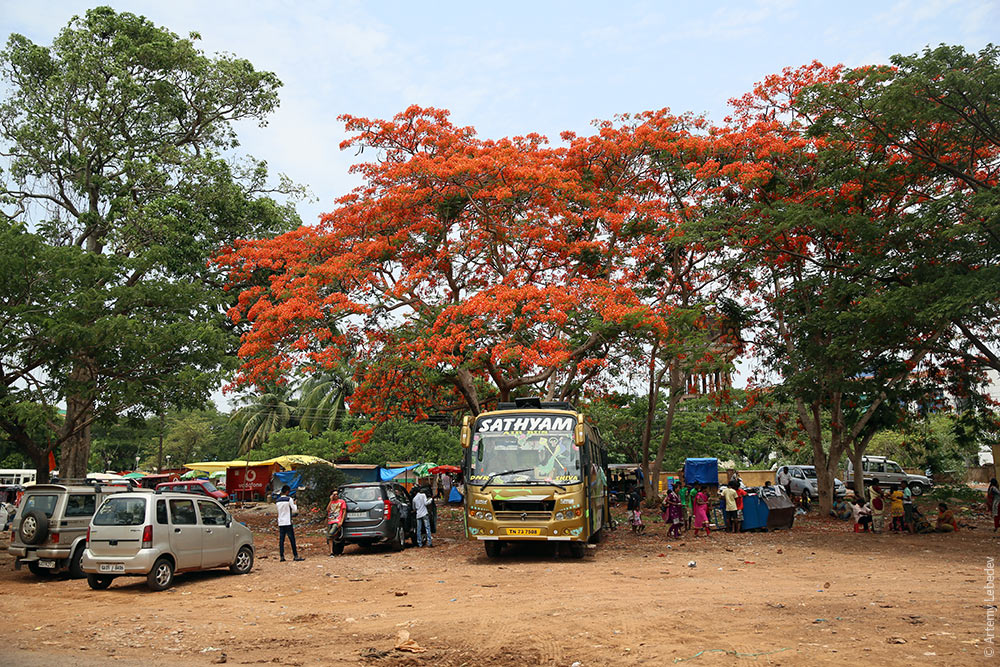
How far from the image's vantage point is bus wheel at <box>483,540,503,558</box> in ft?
52.1

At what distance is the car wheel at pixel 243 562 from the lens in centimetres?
1447

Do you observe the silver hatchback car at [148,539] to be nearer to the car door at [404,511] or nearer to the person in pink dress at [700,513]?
the car door at [404,511]

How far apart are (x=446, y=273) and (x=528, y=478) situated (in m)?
8.28

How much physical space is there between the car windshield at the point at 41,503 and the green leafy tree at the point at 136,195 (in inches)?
141

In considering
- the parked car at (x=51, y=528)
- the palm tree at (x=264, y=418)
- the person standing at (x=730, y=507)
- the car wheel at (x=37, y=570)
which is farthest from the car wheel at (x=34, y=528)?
the palm tree at (x=264, y=418)

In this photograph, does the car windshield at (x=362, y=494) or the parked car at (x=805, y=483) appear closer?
the car windshield at (x=362, y=494)

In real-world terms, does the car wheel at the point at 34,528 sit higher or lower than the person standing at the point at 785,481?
higher

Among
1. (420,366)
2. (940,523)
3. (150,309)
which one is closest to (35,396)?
(150,309)

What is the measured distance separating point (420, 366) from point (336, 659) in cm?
1161

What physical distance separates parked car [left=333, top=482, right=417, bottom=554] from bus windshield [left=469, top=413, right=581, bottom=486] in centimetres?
360

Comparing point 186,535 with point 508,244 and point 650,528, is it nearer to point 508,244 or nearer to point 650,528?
point 508,244

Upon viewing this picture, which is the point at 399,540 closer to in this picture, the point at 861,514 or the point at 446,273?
the point at 446,273

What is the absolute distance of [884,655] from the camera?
664 cm

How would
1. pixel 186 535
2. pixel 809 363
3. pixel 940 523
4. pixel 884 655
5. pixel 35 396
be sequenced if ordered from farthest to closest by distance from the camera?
pixel 940 523 → pixel 809 363 → pixel 35 396 → pixel 186 535 → pixel 884 655
